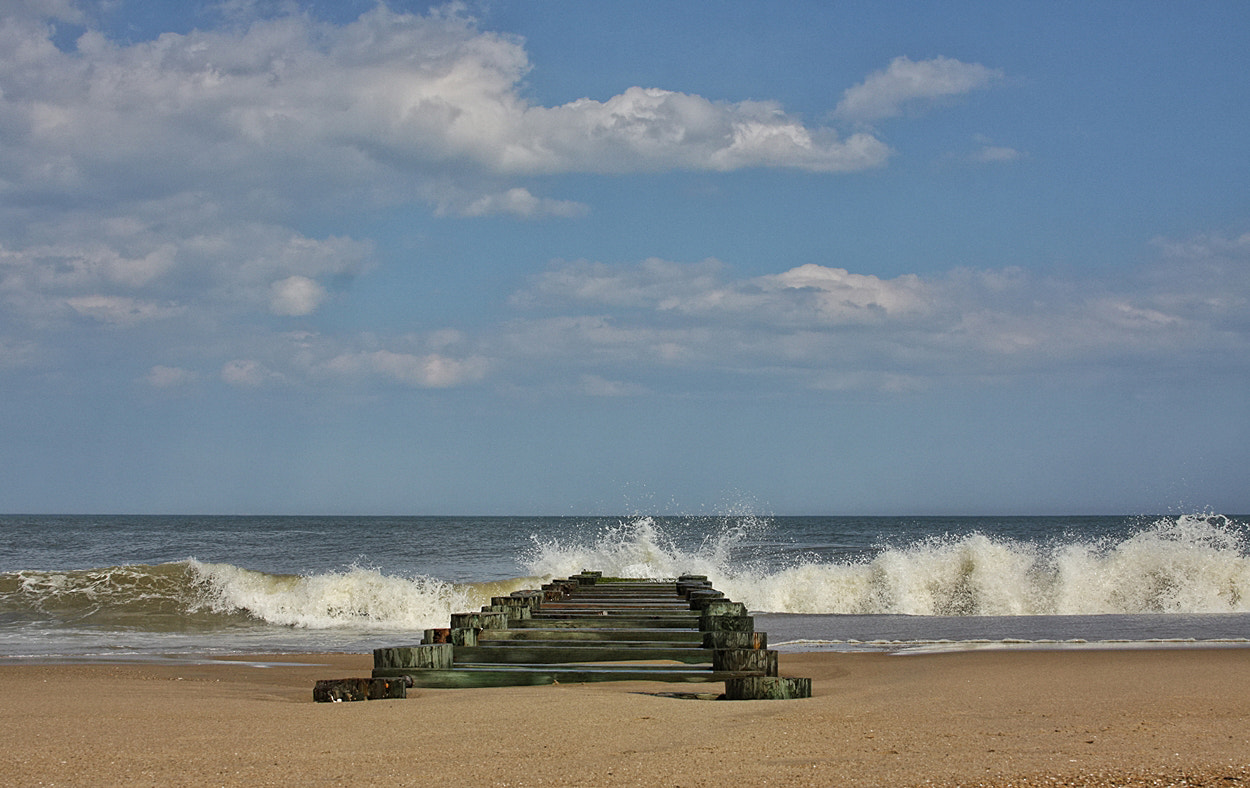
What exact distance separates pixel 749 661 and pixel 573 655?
1260 mm

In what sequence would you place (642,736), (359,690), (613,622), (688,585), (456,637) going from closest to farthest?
1. (642,736)
2. (359,690)
3. (456,637)
4. (613,622)
5. (688,585)

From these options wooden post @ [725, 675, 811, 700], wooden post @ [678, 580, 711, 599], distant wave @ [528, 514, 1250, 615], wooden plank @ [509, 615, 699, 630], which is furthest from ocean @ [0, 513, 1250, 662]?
wooden post @ [725, 675, 811, 700]

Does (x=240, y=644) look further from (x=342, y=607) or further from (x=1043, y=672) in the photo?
(x=1043, y=672)

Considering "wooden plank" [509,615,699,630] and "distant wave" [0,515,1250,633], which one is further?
"distant wave" [0,515,1250,633]

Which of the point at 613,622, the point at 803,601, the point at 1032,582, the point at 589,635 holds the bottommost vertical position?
the point at 803,601

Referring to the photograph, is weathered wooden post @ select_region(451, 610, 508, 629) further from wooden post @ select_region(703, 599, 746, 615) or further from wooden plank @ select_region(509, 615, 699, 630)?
wooden post @ select_region(703, 599, 746, 615)

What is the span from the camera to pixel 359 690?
5.86m

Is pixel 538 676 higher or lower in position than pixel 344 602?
higher

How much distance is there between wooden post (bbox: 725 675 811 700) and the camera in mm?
5598

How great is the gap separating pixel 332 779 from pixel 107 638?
39.5 ft

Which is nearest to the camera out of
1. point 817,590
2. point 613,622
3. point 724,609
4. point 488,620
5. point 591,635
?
point 591,635

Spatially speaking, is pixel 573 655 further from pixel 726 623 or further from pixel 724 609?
pixel 724 609

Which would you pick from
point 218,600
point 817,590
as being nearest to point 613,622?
point 817,590

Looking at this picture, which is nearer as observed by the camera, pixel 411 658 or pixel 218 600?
pixel 411 658
